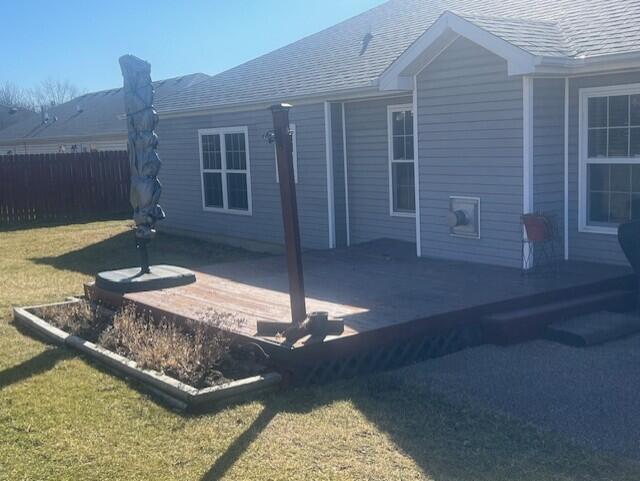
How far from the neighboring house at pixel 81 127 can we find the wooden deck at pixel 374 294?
1754cm

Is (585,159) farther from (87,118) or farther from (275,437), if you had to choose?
(87,118)

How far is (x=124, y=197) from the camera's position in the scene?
A: 2384 centimetres

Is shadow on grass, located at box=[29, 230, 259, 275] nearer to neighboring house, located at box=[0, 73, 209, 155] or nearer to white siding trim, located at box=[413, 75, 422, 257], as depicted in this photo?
white siding trim, located at box=[413, 75, 422, 257]

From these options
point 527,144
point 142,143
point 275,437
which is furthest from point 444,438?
point 142,143

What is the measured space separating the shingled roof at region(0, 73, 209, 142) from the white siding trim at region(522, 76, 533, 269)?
1940 centimetres

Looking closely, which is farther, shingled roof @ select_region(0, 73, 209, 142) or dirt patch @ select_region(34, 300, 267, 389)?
shingled roof @ select_region(0, 73, 209, 142)

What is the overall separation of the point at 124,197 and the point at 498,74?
54.4 ft

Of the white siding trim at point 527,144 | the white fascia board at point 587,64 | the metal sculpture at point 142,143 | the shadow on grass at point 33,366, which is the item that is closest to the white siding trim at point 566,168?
the white fascia board at point 587,64

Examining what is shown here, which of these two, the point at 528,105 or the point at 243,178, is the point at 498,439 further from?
the point at 243,178

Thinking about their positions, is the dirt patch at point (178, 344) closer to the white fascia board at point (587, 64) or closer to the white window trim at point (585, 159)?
the white fascia board at point (587, 64)

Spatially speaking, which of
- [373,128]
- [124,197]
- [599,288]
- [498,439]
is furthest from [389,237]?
[124,197]

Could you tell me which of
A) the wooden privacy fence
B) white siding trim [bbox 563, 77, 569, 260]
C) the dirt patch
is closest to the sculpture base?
the dirt patch

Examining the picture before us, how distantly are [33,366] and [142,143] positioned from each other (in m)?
3.01

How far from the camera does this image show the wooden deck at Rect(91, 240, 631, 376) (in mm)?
6961
